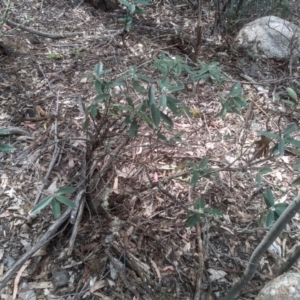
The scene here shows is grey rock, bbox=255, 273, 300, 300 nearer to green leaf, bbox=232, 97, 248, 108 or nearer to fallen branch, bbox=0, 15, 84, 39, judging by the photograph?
green leaf, bbox=232, 97, 248, 108

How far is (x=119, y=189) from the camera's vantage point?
1857mm

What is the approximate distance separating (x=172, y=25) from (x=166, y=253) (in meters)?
2.39

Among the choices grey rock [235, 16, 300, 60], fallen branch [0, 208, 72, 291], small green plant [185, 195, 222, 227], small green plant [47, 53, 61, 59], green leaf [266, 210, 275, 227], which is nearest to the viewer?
green leaf [266, 210, 275, 227]

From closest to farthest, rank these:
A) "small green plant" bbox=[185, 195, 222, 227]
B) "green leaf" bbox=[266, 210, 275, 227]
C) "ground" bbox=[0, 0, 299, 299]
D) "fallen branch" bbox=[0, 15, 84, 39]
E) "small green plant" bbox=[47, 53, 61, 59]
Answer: "green leaf" bbox=[266, 210, 275, 227], "small green plant" bbox=[185, 195, 222, 227], "ground" bbox=[0, 0, 299, 299], "small green plant" bbox=[47, 53, 61, 59], "fallen branch" bbox=[0, 15, 84, 39]

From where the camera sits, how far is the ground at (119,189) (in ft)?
5.07

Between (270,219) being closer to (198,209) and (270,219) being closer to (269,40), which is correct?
(198,209)

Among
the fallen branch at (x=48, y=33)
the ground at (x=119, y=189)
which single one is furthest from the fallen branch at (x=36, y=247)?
the fallen branch at (x=48, y=33)

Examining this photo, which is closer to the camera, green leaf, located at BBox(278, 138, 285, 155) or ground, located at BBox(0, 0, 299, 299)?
green leaf, located at BBox(278, 138, 285, 155)

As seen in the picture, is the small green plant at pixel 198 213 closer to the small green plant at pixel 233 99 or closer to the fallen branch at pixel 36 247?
the small green plant at pixel 233 99

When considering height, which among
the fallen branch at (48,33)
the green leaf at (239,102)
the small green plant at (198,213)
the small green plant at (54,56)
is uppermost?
the green leaf at (239,102)

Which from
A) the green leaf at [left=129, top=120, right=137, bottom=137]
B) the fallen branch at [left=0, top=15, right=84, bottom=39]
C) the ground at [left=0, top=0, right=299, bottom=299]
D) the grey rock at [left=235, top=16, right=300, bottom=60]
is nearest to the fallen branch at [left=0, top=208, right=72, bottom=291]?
the ground at [left=0, top=0, right=299, bottom=299]

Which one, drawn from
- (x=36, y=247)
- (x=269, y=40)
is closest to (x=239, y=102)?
(x=36, y=247)

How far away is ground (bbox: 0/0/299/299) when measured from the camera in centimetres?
155

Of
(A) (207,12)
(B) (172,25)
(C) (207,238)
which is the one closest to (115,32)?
(B) (172,25)
